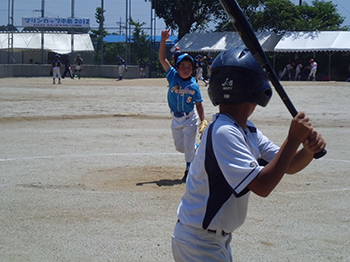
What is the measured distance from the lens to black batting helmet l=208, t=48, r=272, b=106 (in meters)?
2.58

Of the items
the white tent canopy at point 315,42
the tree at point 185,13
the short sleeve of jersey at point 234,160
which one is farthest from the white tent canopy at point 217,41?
the short sleeve of jersey at point 234,160

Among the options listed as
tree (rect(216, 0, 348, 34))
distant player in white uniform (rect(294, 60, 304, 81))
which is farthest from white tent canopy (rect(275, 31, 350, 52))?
tree (rect(216, 0, 348, 34))

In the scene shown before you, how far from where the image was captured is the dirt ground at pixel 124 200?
16.4 ft

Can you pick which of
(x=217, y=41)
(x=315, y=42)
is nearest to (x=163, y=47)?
(x=315, y=42)

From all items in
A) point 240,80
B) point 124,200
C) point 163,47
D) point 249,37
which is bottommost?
point 124,200

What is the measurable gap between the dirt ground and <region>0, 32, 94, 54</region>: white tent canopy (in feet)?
117

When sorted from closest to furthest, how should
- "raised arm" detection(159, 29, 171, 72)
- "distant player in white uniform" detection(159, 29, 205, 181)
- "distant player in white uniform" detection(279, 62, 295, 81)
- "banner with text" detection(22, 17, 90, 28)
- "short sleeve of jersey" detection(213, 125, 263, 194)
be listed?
"short sleeve of jersey" detection(213, 125, 263, 194) < "raised arm" detection(159, 29, 171, 72) < "distant player in white uniform" detection(159, 29, 205, 181) < "distant player in white uniform" detection(279, 62, 295, 81) < "banner with text" detection(22, 17, 90, 28)

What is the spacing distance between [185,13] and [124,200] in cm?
4657

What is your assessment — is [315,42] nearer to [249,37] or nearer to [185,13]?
[185,13]

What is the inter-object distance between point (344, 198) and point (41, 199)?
15.1ft

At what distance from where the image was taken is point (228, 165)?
95.0 inches

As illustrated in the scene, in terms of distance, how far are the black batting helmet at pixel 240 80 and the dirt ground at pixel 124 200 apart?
2.61 meters

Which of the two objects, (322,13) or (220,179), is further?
(322,13)

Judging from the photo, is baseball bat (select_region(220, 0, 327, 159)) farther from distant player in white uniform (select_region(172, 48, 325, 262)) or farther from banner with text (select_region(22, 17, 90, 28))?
banner with text (select_region(22, 17, 90, 28))
